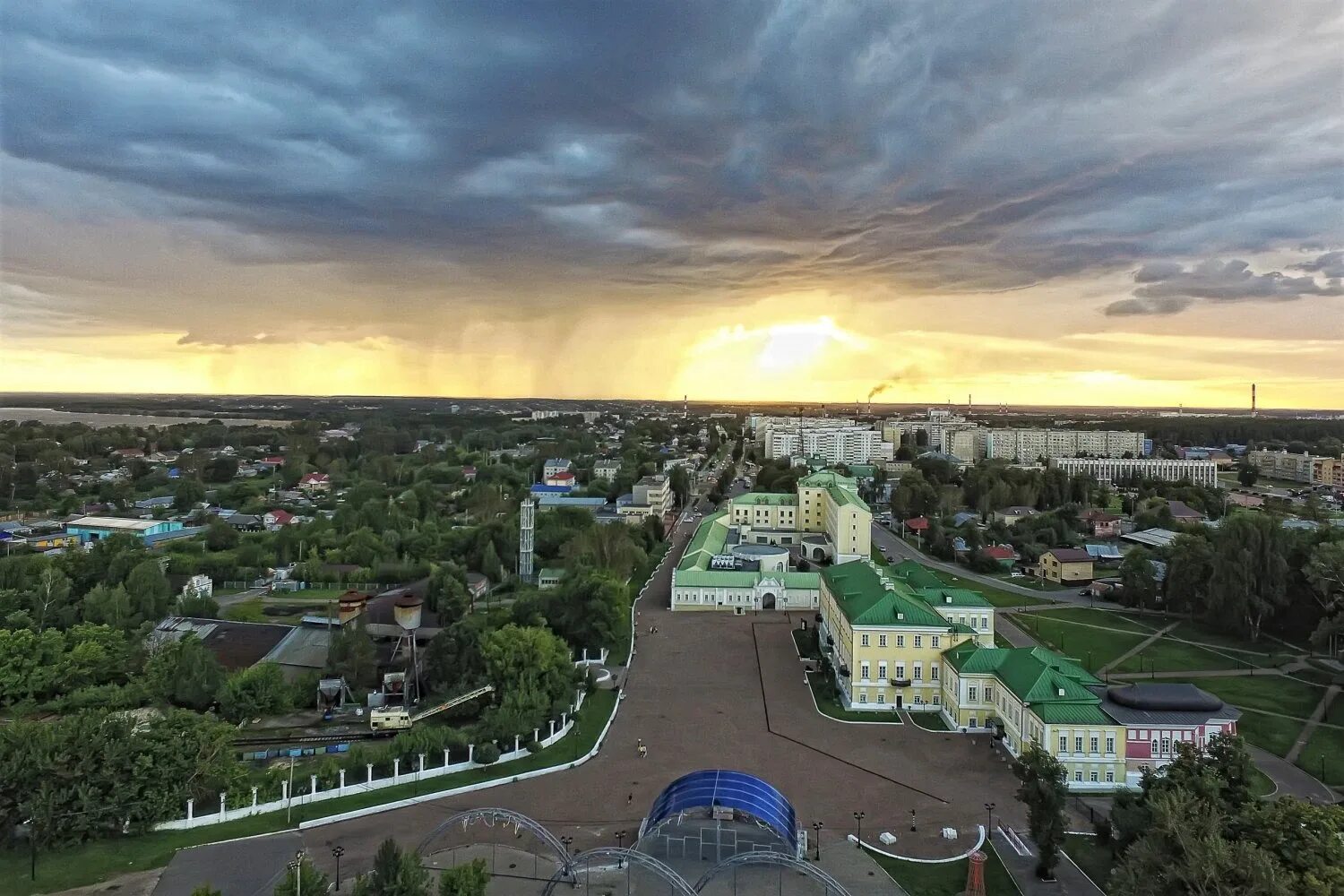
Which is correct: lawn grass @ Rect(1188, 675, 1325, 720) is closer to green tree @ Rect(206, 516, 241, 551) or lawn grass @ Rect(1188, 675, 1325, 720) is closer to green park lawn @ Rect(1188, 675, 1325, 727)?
green park lawn @ Rect(1188, 675, 1325, 727)

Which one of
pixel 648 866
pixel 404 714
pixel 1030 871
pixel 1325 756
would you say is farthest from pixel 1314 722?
pixel 404 714

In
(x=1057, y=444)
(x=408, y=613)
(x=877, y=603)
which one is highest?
(x=1057, y=444)

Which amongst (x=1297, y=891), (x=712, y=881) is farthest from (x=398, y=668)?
(x=1297, y=891)

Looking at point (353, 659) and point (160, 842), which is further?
point (353, 659)

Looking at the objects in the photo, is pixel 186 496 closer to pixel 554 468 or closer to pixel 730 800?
pixel 554 468

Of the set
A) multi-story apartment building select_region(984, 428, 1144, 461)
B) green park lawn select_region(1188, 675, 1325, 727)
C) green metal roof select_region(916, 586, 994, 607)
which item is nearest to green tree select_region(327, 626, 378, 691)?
green metal roof select_region(916, 586, 994, 607)

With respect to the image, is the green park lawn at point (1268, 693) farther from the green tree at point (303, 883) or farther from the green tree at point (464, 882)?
the green tree at point (303, 883)

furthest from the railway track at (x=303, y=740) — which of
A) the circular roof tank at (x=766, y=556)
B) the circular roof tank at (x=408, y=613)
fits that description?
the circular roof tank at (x=766, y=556)
